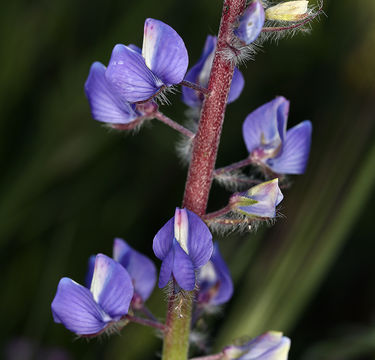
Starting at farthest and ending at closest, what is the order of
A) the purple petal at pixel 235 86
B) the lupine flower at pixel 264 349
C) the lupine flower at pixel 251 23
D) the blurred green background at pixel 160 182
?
the blurred green background at pixel 160 182 → the purple petal at pixel 235 86 → the lupine flower at pixel 264 349 → the lupine flower at pixel 251 23

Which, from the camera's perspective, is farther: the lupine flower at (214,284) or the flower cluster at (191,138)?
the lupine flower at (214,284)

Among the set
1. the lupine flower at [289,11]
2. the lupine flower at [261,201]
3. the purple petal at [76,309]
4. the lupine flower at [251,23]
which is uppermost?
the lupine flower at [289,11]

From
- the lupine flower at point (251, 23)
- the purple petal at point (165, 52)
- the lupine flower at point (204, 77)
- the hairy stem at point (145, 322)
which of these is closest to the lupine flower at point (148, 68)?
the purple petal at point (165, 52)

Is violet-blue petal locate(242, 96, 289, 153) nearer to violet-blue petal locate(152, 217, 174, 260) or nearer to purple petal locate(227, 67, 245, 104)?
purple petal locate(227, 67, 245, 104)

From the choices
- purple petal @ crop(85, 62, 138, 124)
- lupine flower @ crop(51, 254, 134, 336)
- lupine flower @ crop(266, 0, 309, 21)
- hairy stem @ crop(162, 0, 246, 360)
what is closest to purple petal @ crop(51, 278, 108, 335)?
lupine flower @ crop(51, 254, 134, 336)

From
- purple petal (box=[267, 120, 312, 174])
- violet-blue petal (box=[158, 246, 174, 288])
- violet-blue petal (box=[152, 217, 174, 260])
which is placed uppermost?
purple petal (box=[267, 120, 312, 174])

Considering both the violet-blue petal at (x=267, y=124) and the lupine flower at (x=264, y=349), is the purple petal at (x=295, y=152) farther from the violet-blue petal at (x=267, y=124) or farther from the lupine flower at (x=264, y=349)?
the lupine flower at (x=264, y=349)
